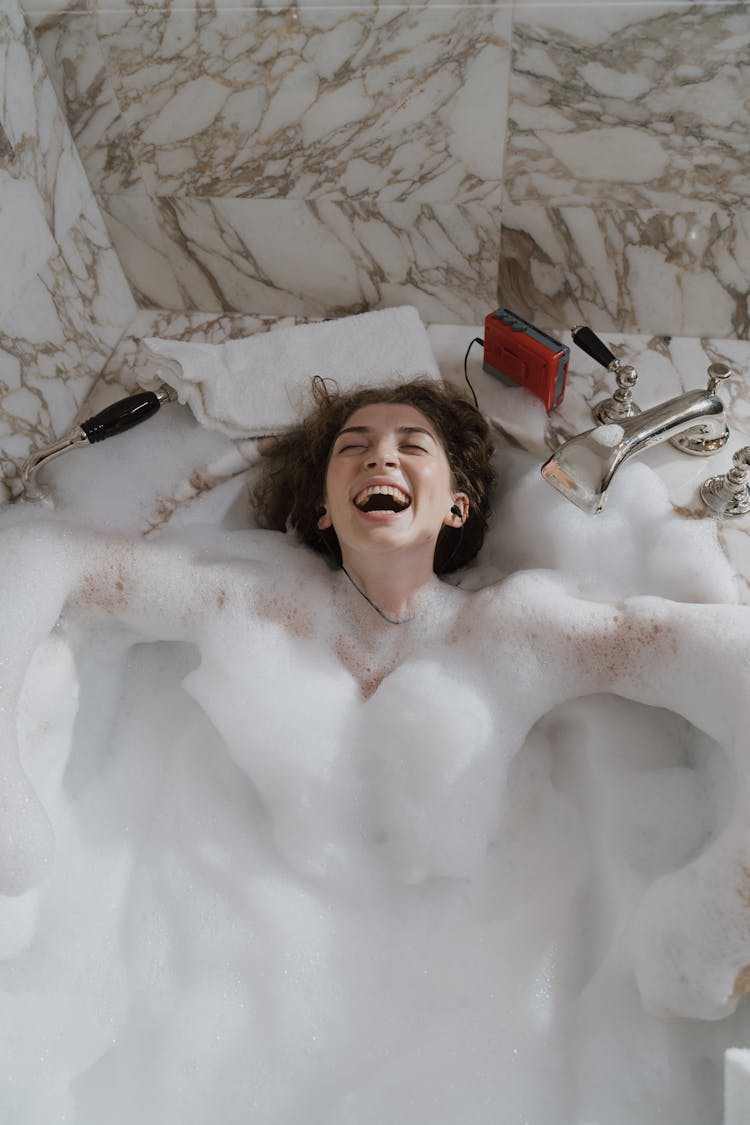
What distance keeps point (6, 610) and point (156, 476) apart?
40cm

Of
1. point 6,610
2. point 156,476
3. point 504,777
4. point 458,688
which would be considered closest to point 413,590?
point 458,688

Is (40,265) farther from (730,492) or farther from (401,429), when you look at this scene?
(730,492)

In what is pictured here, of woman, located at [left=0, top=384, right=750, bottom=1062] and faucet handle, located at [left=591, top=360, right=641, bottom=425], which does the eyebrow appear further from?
faucet handle, located at [left=591, top=360, right=641, bottom=425]

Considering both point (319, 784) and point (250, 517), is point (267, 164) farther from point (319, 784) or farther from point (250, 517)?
point (319, 784)

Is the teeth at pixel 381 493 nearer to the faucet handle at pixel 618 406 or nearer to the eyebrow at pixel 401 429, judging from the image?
the eyebrow at pixel 401 429

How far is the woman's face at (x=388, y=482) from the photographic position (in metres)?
1.41

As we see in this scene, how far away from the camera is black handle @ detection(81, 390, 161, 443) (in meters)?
1.64

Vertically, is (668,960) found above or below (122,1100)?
above

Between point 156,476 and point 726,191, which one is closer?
point 726,191

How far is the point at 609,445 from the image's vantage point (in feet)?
A: 4.71

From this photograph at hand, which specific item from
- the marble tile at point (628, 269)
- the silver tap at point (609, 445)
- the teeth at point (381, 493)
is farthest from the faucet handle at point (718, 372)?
the teeth at point (381, 493)

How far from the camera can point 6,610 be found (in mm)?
1459

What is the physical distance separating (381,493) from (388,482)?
0.10 ft

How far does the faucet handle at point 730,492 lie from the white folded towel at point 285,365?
1.74ft
